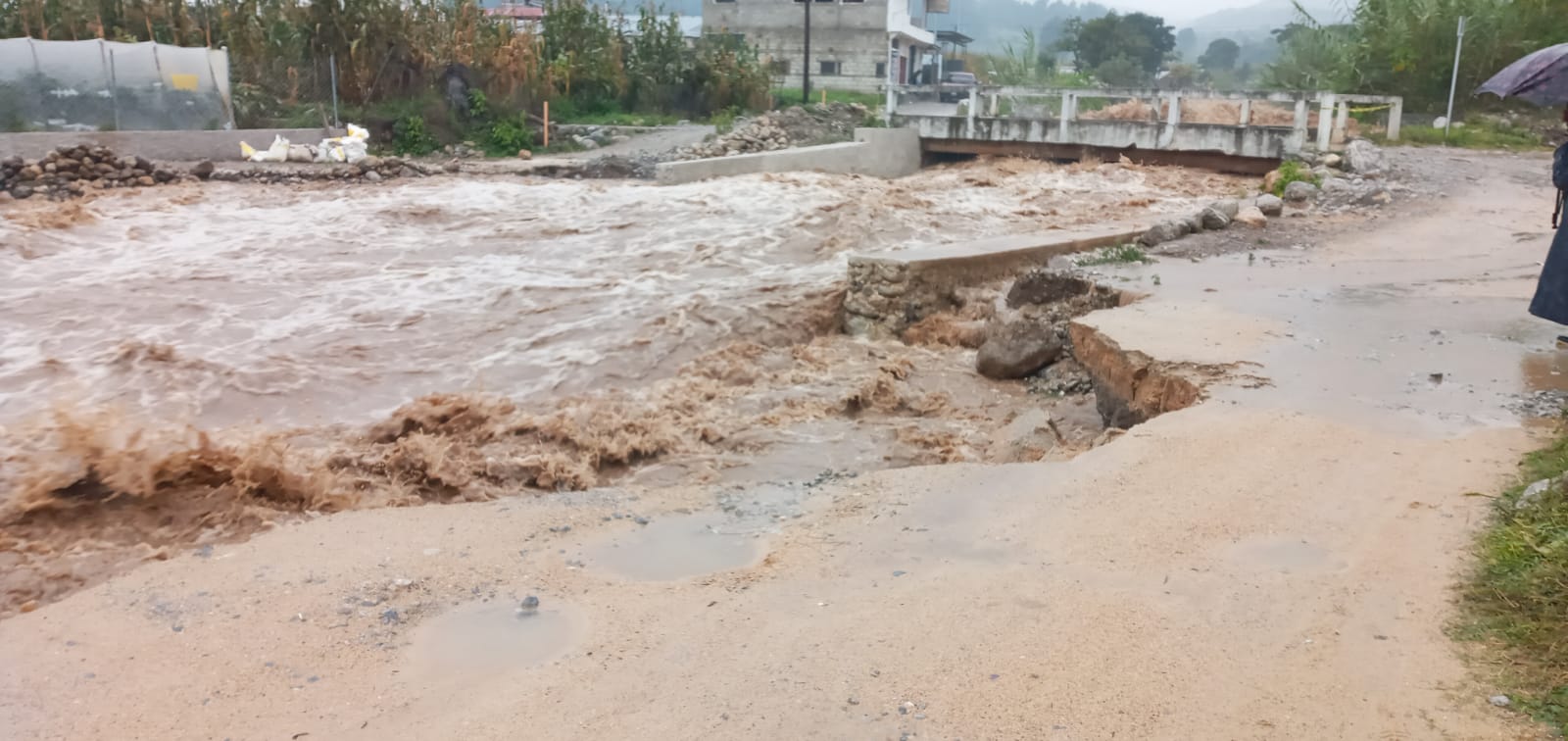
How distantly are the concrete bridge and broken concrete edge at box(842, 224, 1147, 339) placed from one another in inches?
401

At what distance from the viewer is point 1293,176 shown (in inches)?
604

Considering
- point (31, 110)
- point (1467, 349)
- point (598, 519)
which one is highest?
point (31, 110)

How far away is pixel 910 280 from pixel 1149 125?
12.4 metres

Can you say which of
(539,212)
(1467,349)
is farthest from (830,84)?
(1467,349)

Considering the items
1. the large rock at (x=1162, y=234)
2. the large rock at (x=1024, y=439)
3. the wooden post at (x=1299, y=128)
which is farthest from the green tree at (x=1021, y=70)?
the large rock at (x=1024, y=439)

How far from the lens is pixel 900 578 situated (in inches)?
154

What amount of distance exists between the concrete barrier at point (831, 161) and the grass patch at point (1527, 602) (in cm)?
1537

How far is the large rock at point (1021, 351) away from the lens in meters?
8.46

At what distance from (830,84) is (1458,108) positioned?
2050cm

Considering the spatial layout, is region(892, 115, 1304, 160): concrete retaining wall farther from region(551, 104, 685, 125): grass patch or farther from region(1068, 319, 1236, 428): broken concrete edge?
region(1068, 319, 1236, 428): broken concrete edge

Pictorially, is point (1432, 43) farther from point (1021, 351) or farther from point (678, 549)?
point (678, 549)

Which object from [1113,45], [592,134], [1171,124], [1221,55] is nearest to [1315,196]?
[1171,124]

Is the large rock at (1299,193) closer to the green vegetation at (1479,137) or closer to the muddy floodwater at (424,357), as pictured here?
the muddy floodwater at (424,357)

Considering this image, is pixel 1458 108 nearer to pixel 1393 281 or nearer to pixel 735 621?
pixel 1393 281
